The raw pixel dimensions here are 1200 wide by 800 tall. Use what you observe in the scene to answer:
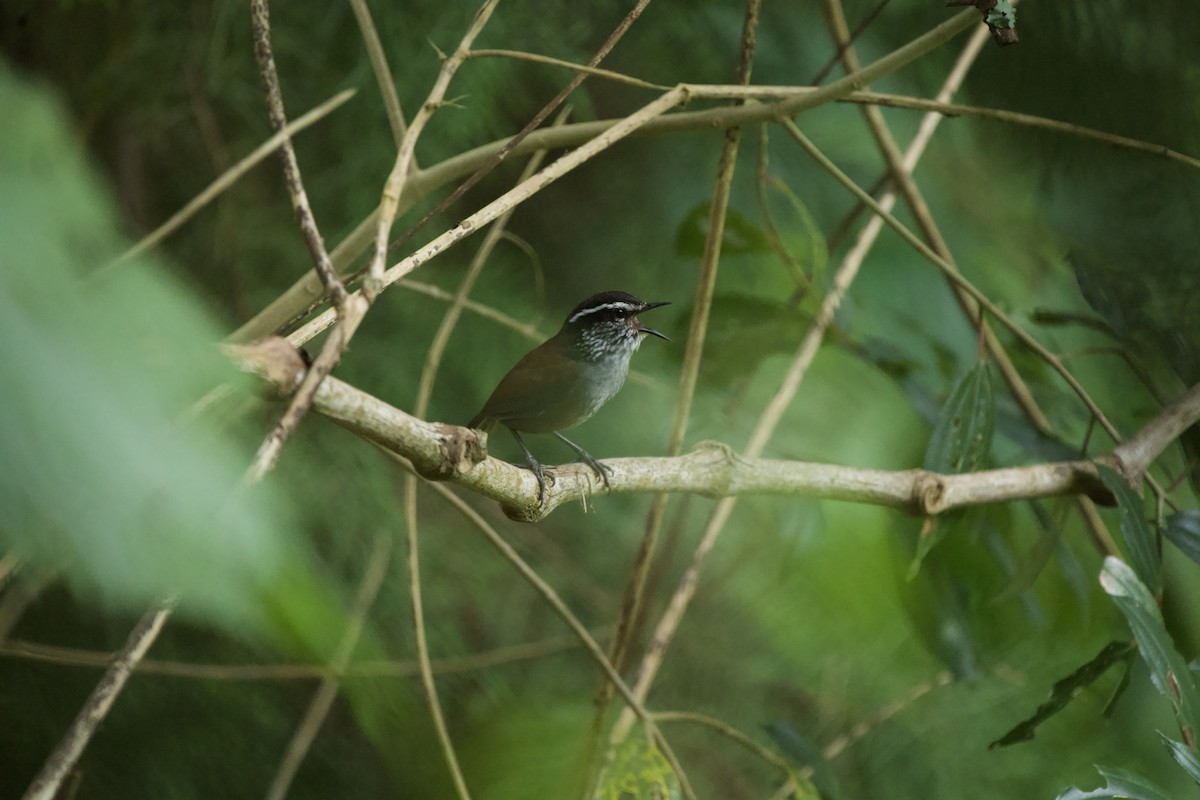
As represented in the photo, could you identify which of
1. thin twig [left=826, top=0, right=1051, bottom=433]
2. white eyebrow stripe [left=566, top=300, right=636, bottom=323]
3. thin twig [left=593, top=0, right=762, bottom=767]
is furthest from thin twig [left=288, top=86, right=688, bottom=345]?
thin twig [left=826, top=0, right=1051, bottom=433]

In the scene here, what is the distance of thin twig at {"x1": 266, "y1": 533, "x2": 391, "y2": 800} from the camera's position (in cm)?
226

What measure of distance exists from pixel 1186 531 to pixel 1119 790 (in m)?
0.76

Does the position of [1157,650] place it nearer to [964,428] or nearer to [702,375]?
[964,428]

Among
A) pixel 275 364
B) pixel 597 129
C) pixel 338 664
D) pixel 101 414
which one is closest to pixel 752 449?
pixel 597 129

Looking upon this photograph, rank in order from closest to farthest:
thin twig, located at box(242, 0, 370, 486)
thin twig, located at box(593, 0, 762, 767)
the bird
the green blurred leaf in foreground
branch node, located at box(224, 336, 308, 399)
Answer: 1. the green blurred leaf in foreground
2. thin twig, located at box(242, 0, 370, 486)
3. branch node, located at box(224, 336, 308, 399)
4. thin twig, located at box(593, 0, 762, 767)
5. the bird

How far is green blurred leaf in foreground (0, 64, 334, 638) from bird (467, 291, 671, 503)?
5.07ft

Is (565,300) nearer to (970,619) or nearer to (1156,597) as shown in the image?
(970,619)

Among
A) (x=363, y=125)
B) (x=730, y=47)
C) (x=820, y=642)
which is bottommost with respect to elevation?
(x=820, y=642)

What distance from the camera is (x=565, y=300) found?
3197 mm

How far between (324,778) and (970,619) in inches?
66.1

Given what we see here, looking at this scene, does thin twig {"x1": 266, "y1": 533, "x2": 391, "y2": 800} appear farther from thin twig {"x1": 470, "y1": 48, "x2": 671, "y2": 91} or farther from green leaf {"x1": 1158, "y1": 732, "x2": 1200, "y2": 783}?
green leaf {"x1": 1158, "y1": 732, "x2": 1200, "y2": 783}

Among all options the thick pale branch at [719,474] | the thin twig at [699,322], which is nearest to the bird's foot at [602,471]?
the thick pale branch at [719,474]

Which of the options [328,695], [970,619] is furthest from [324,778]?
[970,619]

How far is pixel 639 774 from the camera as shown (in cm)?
214
